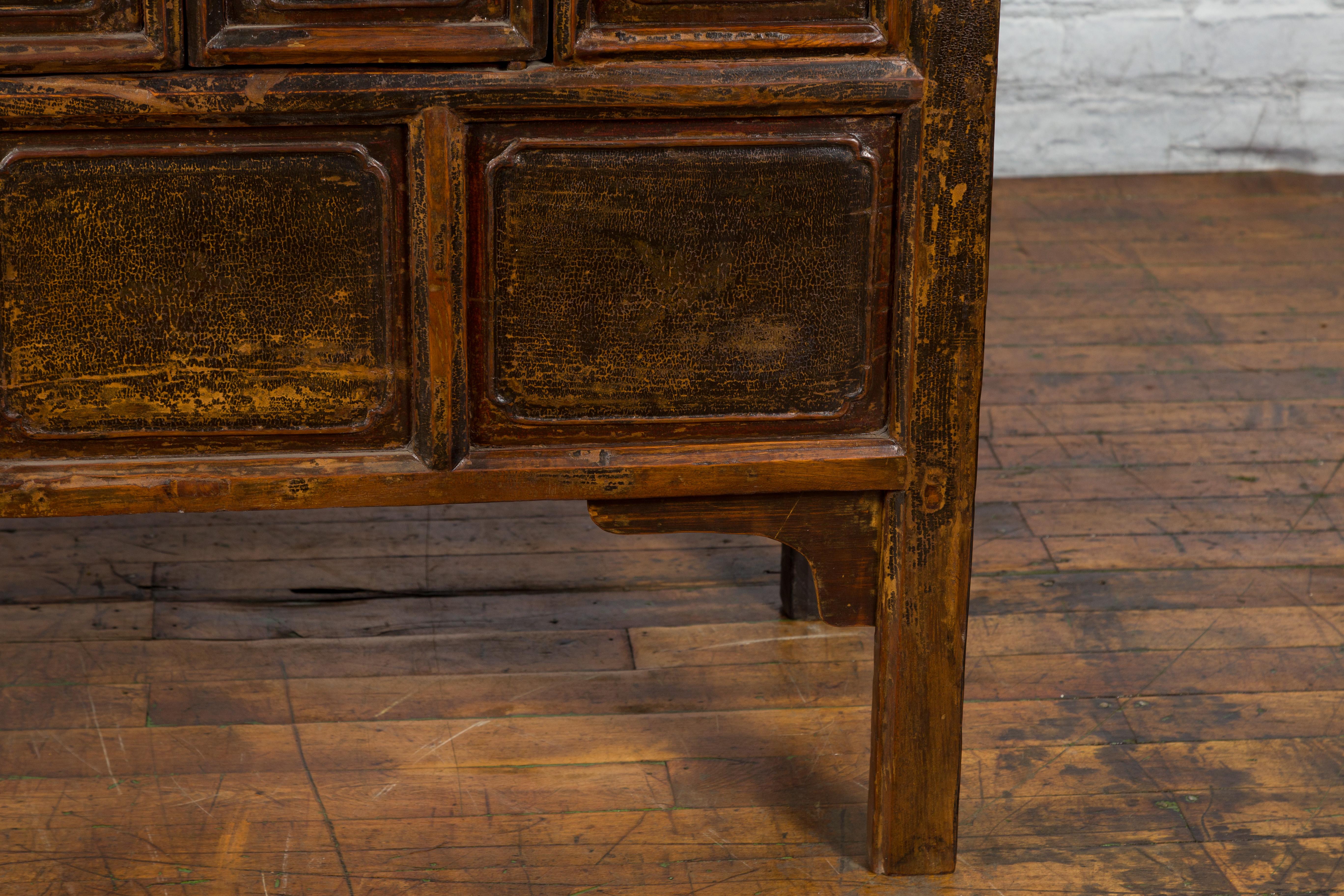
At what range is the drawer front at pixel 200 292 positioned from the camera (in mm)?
1283

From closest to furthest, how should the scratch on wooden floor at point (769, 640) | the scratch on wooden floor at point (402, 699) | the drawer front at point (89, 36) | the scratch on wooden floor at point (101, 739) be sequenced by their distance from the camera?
the drawer front at point (89, 36) → the scratch on wooden floor at point (101, 739) → the scratch on wooden floor at point (402, 699) → the scratch on wooden floor at point (769, 640)

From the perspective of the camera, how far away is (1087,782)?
5.70 ft

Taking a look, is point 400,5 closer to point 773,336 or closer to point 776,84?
point 776,84

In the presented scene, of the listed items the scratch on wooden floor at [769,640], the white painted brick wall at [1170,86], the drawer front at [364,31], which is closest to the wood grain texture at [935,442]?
the drawer front at [364,31]

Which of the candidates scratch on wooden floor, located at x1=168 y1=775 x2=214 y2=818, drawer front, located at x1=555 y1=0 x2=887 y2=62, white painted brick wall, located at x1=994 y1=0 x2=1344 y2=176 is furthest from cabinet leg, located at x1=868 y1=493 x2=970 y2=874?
white painted brick wall, located at x1=994 y1=0 x2=1344 y2=176

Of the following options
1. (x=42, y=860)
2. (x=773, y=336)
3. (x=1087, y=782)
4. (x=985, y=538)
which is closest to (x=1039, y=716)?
(x=1087, y=782)

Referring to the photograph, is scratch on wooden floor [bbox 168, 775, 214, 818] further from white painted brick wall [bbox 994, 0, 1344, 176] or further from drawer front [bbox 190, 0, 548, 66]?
white painted brick wall [bbox 994, 0, 1344, 176]

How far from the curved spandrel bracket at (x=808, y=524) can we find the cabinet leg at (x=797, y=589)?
587mm

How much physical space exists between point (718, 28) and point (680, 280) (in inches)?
8.8

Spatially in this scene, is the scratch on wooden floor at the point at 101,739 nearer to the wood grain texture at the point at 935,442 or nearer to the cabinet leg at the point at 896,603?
the cabinet leg at the point at 896,603

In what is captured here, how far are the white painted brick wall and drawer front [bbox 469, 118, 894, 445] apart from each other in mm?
3098

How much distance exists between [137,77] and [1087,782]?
126 cm

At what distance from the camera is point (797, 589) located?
6.93ft

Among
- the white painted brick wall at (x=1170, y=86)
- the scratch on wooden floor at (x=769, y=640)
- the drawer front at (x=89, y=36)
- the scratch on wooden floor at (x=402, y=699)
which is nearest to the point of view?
the drawer front at (x=89, y=36)
